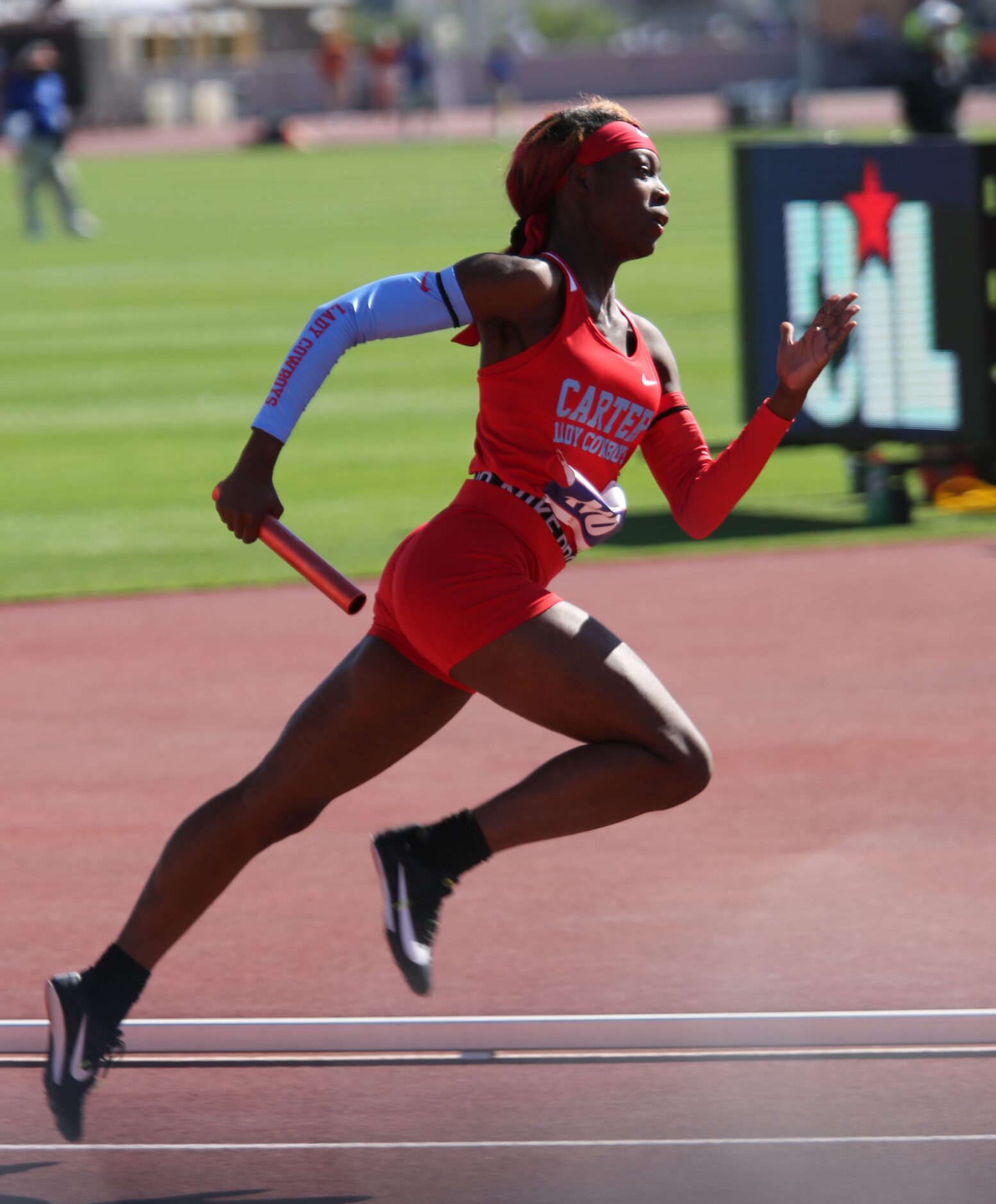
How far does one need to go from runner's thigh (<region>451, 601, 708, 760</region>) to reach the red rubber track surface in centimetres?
74

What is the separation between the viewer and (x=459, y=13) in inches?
4611

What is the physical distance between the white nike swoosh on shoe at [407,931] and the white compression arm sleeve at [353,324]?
0.92 metres

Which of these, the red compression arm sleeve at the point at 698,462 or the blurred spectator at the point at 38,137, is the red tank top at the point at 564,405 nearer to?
the red compression arm sleeve at the point at 698,462

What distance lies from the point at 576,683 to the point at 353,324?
785 millimetres

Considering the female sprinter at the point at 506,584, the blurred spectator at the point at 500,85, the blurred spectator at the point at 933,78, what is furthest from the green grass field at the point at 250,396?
the blurred spectator at the point at 500,85

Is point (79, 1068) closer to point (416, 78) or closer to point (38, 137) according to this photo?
point (38, 137)

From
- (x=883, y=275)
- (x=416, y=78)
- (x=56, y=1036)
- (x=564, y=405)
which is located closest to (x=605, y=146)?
(x=564, y=405)

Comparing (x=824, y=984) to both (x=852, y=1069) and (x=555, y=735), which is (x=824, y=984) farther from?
(x=555, y=735)

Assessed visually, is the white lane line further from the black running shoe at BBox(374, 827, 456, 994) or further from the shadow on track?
the black running shoe at BBox(374, 827, 456, 994)

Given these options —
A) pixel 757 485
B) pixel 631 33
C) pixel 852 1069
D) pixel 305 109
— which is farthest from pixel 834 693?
pixel 631 33

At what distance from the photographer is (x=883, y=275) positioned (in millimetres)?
11070

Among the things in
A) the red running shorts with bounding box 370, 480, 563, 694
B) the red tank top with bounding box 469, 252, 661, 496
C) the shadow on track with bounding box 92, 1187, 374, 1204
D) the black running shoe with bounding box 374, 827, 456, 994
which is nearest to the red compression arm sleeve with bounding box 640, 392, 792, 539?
the red tank top with bounding box 469, 252, 661, 496

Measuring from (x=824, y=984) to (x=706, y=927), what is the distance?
52cm

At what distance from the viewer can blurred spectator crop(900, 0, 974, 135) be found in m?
17.2
